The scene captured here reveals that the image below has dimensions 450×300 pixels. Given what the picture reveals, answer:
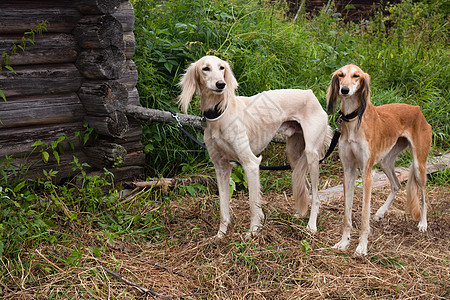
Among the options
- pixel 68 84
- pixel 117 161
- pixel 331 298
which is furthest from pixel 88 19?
pixel 331 298

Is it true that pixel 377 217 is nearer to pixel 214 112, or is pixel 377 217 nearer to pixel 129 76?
pixel 214 112

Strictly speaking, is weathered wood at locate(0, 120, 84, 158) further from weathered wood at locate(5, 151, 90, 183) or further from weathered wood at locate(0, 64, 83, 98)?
weathered wood at locate(0, 64, 83, 98)

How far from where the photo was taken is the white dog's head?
3445mm

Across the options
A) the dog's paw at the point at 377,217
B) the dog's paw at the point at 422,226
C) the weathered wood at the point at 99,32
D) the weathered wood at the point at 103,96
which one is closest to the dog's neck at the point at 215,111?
the weathered wood at the point at 103,96

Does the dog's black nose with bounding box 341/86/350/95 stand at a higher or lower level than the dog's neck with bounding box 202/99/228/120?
higher

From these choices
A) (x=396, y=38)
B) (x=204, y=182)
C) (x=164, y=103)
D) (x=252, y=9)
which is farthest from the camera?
(x=396, y=38)

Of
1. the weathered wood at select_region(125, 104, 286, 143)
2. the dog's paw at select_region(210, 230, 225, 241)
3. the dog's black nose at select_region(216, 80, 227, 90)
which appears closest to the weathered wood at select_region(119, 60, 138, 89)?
the weathered wood at select_region(125, 104, 286, 143)

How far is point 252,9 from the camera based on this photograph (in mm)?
7152

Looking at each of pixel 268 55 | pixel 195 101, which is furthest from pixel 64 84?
pixel 268 55

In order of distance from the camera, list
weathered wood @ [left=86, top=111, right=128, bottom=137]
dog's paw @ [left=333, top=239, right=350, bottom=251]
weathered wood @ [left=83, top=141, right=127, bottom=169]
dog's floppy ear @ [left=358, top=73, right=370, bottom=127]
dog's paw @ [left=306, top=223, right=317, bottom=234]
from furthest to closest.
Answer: weathered wood @ [left=83, top=141, right=127, bottom=169]
weathered wood @ [left=86, top=111, right=128, bottom=137]
dog's paw @ [left=306, top=223, right=317, bottom=234]
dog's paw @ [left=333, top=239, right=350, bottom=251]
dog's floppy ear @ [left=358, top=73, right=370, bottom=127]

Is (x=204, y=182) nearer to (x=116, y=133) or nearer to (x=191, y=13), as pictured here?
(x=116, y=133)

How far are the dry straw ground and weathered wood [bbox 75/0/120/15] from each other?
76.8 inches

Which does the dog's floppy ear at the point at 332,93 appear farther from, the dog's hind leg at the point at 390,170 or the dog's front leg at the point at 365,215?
the dog's hind leg at the point at 390,170

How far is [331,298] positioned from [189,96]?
1.77m
